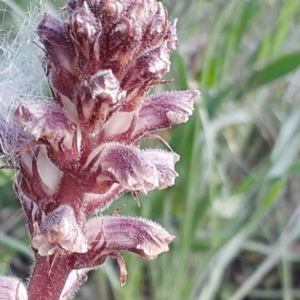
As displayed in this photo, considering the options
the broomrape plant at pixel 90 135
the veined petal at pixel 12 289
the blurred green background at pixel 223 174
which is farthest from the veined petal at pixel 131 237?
the blurred green background at pixel 223 174

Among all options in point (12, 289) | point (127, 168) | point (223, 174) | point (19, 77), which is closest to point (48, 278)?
point (12, 289)

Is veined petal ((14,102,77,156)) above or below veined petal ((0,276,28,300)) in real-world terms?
above

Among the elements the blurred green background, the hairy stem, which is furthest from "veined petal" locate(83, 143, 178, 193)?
the blurred green background

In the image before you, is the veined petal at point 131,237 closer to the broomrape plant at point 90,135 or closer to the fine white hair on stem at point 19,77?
the broomrape plant at point 90,135

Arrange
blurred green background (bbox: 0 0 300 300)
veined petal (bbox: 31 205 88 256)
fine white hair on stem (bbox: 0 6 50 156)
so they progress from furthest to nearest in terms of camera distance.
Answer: blurred green background (bbox: 0 0 300 300)
fine white hair on stem (bbox: 0 6 50 156)
veined petal (bbox: 31 205 88 256)

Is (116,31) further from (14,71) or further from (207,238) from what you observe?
(207,238)

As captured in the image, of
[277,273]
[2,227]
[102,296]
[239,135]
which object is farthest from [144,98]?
[277,273]

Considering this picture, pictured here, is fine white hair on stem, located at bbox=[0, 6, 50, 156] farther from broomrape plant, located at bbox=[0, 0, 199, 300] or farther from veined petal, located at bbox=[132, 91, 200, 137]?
veined petal, located at bbox=[132, 91, 200, 137]
